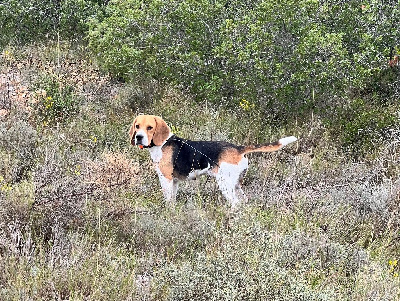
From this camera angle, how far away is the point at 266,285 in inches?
144

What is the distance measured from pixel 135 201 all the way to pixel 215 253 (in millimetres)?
1371

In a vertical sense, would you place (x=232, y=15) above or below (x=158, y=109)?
above

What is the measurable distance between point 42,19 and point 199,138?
18.6 feet

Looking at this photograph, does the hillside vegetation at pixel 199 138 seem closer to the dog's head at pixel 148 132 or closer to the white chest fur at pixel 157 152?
the white chest fur at pixel 157 152

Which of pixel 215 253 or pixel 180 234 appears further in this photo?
pixel 180 234

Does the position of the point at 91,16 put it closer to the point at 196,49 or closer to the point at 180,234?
the point at 196,49

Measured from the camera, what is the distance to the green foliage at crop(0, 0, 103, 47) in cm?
1105

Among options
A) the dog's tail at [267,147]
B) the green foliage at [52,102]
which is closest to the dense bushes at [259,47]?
the green foliage at [52,102]

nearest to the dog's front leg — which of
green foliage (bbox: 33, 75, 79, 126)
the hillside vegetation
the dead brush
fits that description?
the hillside vegetation

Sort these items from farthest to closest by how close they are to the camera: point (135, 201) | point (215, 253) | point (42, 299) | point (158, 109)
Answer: point (158, 109) → point (135, 201) → point (215, 253) → point (42, 299)

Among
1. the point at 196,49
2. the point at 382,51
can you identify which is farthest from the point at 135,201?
the point at 382,51

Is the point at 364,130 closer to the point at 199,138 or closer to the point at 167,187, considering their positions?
the point at 199,138

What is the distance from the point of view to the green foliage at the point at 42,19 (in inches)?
435

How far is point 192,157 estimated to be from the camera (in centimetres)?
595
